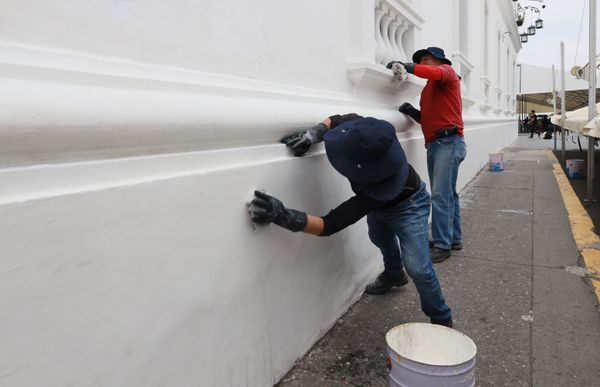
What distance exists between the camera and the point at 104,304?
141cm

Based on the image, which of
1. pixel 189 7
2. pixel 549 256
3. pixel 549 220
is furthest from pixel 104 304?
pixel 549 220

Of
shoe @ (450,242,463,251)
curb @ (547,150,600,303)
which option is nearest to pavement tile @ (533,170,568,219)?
curb @ (547,150,600,303)

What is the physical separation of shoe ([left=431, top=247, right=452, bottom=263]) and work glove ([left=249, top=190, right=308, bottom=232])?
227cm

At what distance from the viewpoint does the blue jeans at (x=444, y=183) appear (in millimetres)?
4039

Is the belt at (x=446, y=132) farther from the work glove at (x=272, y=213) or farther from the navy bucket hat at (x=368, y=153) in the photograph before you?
the work glove at (x=272, y=213)

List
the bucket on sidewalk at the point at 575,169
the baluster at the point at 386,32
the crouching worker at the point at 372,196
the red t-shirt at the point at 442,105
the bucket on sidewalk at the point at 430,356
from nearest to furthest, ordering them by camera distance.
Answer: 1. the bucket on sidewalk at the point at 430,356
2. the crouching worker at the point at 372,196
3. the red t-shirt at the point at 442,105
4. the baluster at the point at 386,32
5. the bucket on sidewalk at the point at 575,169

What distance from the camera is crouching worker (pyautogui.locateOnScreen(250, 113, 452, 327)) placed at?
6.97ft

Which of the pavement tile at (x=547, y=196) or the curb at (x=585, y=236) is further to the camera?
the pavement tile at (x=547, y=196)

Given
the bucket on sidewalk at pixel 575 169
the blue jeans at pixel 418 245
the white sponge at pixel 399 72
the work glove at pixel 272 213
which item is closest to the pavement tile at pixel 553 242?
the blue jeans at pixel 418 245

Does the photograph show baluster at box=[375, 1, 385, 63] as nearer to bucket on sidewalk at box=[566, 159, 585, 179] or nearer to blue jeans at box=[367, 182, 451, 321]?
blue jeans at box=[367, 182, 451, 321]

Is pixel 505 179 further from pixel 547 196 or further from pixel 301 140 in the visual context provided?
pixel 301 140

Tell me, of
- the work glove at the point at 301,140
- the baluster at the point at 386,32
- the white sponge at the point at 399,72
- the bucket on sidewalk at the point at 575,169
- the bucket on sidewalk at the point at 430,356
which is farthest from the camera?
the bucket on sidewalk at the point at 575,169

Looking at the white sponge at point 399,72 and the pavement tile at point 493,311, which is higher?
the white sponge at point 399,72

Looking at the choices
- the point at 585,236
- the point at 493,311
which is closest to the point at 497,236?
the point at 585,236
